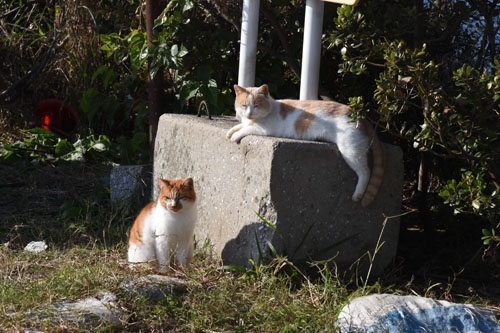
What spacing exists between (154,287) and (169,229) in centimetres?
46

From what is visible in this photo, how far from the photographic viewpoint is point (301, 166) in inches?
127

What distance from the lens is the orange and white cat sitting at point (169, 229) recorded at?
3344mm

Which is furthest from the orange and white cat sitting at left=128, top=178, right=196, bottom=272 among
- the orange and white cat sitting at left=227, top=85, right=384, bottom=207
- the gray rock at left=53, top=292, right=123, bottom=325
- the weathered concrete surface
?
the gray rock at left=53, top=292, right=123, bottom=325

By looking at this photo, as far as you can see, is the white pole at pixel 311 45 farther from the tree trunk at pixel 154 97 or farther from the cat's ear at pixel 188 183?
the tree trunk at pixel 154 97

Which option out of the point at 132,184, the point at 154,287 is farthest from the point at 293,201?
the point at 132,184

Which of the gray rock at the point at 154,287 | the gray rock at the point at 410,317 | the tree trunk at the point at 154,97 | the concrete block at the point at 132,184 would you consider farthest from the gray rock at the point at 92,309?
the tree trunk at the point at 154,97

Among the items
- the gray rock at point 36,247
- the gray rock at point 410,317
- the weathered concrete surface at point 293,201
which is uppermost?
the weathered concrete surface at point 293,201

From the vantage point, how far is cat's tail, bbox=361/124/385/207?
3.26m

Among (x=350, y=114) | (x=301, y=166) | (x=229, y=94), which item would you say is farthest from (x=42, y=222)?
(x=350, y=114)

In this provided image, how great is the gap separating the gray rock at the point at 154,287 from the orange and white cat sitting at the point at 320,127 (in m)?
0.86

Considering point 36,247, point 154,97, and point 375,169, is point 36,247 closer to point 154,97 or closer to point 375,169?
point 154,97

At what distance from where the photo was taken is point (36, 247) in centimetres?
378

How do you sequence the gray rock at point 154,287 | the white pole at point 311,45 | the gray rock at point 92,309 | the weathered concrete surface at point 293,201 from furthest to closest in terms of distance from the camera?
1. the white pole at point 311,45
2. the weathered concrete surface at point 293,201
3. the gray rock at point 154,287
4. the gray rock at point 92,309

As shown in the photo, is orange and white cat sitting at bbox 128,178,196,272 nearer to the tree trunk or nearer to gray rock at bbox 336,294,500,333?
gray rock at bbox 336,294,500,333
